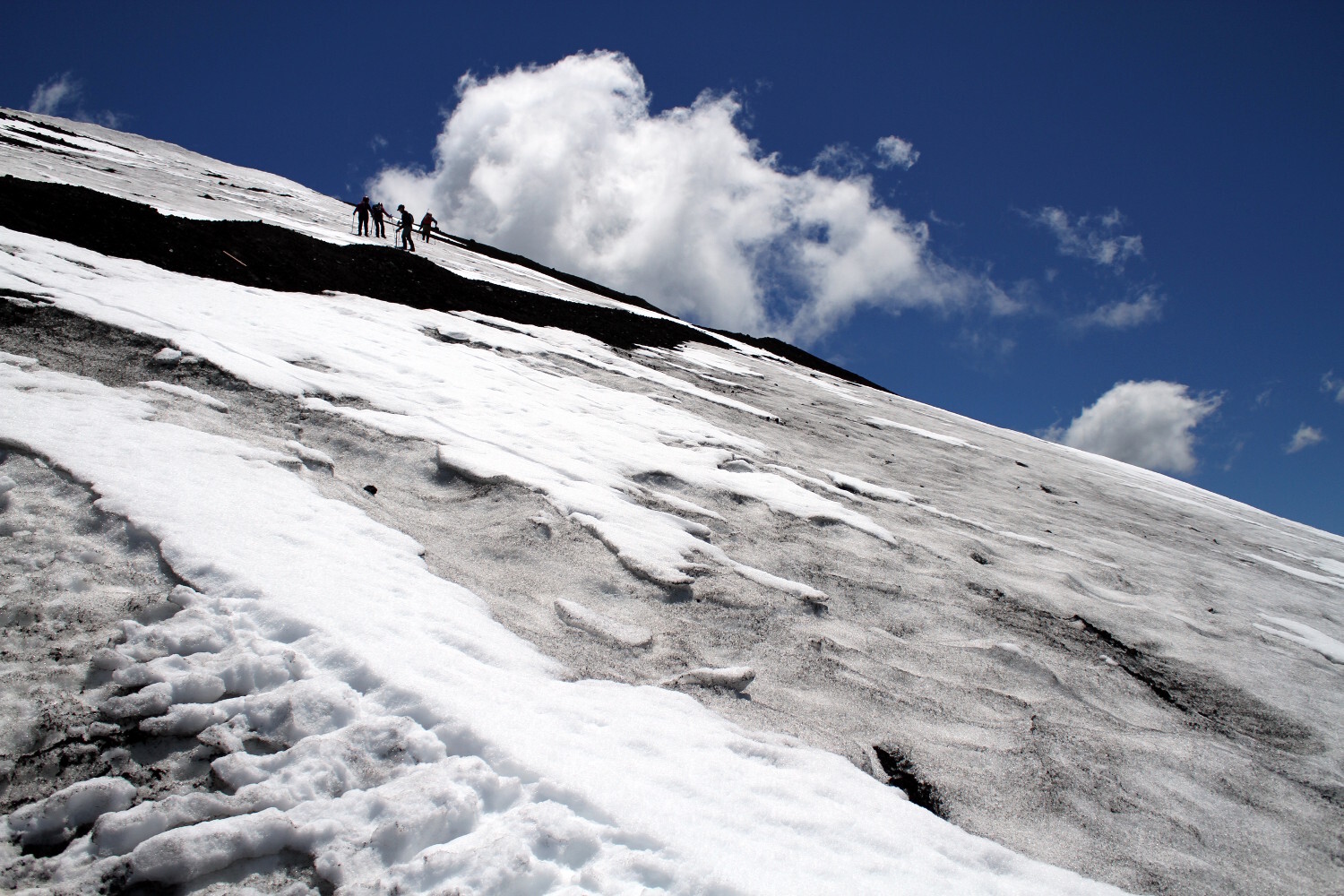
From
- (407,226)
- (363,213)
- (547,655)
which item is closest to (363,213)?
(363,213)

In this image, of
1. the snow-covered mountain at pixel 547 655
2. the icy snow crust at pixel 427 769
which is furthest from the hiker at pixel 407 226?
the icy snow crust at pixel 427 769

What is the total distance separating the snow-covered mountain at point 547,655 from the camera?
194cm

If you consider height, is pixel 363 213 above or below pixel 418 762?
above

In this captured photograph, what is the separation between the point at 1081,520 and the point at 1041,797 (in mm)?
6009

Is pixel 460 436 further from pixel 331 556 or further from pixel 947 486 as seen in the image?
pixel 947 486

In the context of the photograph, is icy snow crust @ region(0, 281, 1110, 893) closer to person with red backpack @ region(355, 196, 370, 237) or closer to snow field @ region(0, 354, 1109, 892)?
snow field @ region(0, 354, 1109, 892)

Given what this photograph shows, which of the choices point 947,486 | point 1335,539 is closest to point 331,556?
point 947,486

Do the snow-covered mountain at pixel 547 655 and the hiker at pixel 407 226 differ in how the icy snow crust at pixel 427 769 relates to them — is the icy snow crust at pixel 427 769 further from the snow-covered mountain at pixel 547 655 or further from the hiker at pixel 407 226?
the hiker at pixel 407 226

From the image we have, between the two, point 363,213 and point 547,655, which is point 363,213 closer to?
point 363,213

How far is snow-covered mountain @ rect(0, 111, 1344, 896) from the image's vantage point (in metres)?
1.94

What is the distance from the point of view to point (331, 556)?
10.3 feet

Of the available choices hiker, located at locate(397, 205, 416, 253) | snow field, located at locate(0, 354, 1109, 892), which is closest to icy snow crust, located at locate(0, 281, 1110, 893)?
snow field, located at locate(0, 354, 1109, 892)

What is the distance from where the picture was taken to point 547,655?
2926mm

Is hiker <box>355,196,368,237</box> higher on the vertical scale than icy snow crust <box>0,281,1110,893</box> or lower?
higher
